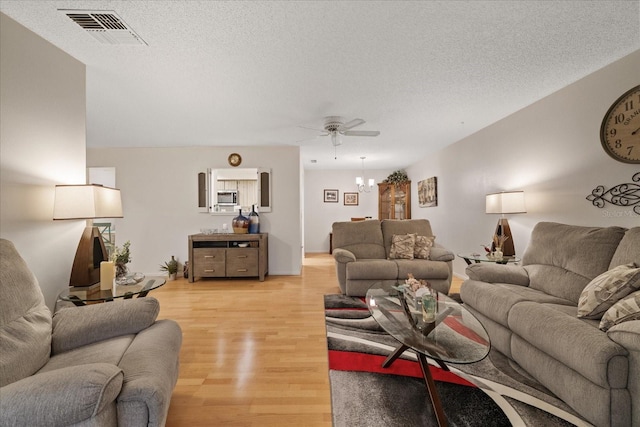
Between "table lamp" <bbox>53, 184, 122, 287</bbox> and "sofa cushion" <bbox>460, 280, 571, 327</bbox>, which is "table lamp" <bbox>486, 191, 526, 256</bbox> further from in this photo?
"table lamp" <bbox>53, 184, 122, 287</bbox>

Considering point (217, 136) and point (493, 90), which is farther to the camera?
point (217, 136)

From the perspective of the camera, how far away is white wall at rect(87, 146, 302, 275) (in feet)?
16.9

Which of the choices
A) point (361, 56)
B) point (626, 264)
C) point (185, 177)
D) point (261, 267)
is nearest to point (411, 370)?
point (626, 264)

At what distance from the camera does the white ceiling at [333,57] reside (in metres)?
1.79

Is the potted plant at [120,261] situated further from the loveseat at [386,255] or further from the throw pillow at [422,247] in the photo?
the throw pillow at [422,247]

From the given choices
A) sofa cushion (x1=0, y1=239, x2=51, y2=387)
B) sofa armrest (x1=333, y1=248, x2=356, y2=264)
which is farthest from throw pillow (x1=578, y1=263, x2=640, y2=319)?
sofa cushion (x1=0, y1=239, x2=51, y2=387)

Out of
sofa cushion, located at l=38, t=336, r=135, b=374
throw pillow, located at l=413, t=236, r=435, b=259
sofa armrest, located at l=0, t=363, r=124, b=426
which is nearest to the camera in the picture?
sofa armrest, located at l=0, t=363, r=124, b=426

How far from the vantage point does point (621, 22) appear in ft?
6.23

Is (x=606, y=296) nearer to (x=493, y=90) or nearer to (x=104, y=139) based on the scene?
(x=493, y=90)

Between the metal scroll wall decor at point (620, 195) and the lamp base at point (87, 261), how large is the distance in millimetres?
4351

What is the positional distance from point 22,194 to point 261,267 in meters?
3.23

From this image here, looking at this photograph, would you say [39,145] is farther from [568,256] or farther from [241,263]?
[568,256]

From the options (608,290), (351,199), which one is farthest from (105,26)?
(351,199)

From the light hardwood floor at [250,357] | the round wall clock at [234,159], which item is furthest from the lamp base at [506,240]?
the round wall clock at [234,159]
